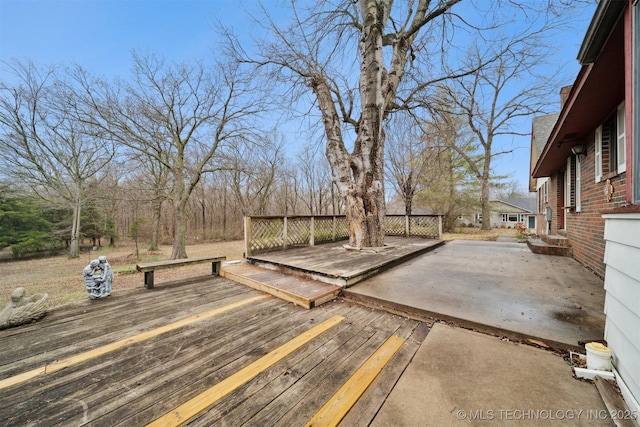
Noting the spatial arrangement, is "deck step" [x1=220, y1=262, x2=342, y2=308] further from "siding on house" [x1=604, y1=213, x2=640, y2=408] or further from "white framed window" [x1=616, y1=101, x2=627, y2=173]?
"white framed window" [x1=616, y1=101, x2=627, y2=173]

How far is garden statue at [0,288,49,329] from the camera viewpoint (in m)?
2.57

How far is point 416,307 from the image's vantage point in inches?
106

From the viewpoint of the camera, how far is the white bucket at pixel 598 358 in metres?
1.58

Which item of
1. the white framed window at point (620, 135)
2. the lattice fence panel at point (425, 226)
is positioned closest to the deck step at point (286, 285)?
the white framed window at point (620, 135)

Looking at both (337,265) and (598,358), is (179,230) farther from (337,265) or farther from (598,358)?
(598,358)

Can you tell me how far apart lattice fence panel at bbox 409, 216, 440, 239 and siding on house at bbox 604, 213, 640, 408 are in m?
7.48

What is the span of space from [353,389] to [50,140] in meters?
17.5

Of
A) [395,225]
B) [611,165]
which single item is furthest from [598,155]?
[395,225]

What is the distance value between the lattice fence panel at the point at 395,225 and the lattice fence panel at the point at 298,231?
4427 mm

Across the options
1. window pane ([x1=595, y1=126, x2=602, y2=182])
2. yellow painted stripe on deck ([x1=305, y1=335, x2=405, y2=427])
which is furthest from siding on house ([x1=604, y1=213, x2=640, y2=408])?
window pane ([x1=595, y1=126, x2=602, y2=182])

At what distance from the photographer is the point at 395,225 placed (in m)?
10.0

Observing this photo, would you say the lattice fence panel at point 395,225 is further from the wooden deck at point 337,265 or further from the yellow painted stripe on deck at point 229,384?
the yellow painted stripe on deck at point 229,384

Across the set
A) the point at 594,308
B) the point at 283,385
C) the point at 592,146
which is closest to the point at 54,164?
the point at 283,385

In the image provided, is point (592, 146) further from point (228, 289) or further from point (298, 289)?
point (228, 289)
